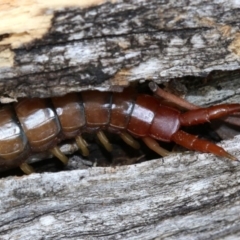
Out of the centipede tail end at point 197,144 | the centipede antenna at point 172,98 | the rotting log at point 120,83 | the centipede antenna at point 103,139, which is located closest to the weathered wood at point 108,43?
the rotting log at point 120,83

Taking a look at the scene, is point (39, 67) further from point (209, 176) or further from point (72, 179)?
point (209, 176)

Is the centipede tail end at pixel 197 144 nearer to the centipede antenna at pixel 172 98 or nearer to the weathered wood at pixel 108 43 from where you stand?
the centipede antenna at pixel 172 98

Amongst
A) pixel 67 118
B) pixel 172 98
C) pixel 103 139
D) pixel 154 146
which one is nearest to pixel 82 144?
pixel 103 139

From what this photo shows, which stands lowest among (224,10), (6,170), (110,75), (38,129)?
(6,170)

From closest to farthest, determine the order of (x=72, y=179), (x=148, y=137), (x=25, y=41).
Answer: (x=25, y=41), (x=72, y=179), (x=148, y=137)

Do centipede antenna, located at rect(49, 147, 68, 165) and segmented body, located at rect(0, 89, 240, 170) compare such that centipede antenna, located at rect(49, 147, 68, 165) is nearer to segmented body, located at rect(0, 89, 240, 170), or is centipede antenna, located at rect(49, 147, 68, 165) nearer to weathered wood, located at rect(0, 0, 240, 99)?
segmented body, located at rect(0, 89, 240, 170)

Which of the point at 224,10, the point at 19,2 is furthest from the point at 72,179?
the point at 224,10

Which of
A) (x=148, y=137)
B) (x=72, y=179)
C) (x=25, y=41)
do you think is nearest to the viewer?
(x=25, y=41)
